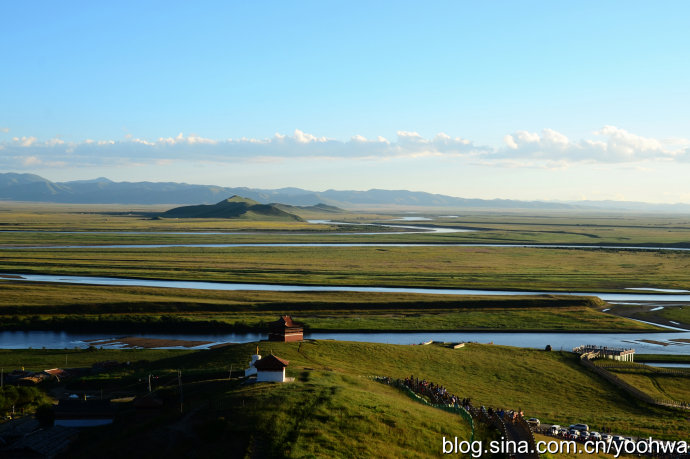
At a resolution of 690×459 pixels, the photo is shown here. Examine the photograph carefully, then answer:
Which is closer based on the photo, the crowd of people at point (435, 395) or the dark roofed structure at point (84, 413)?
the dark roofed structure at point (84, 413)

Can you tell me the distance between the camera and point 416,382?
4822cm

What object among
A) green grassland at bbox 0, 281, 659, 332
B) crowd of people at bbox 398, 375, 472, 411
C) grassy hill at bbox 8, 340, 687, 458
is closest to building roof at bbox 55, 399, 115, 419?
grassy hill at bbox 8, 340, 687, 458

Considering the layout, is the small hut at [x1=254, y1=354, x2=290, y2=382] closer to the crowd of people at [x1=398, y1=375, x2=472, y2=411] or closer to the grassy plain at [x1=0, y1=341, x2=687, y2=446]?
the grassy plain at [x1=0, y1=341, x2=687, y2=446]

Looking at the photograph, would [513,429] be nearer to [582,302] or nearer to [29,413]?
[29,413]

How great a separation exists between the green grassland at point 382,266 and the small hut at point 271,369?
7460 centimetres

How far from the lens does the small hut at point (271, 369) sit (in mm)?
40469

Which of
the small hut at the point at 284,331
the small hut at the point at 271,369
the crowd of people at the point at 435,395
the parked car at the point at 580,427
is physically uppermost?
the small hut at the point at 271,369

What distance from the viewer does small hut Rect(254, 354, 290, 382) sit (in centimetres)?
4047

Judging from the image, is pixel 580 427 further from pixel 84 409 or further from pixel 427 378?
pixel 84 409

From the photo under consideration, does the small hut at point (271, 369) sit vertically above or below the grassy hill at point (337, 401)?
above

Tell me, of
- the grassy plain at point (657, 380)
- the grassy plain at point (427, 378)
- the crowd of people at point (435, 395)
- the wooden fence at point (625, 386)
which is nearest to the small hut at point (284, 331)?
the grassy plain at point (427, 378)

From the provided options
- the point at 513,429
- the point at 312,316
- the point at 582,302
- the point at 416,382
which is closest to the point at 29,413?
the point at 416,382

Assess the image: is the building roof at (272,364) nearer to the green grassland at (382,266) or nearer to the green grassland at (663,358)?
the green grassland at (663,358)

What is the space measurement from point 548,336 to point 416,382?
37762 mm
